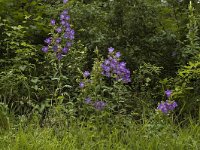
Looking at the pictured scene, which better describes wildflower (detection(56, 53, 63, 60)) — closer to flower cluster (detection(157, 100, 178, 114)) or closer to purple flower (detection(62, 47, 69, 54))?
purple flower (detection(62, 47, 69, 54))

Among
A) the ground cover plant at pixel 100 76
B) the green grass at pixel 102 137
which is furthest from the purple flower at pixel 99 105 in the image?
the green grass at pixel 102 137

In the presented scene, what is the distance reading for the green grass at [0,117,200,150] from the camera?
125 inches

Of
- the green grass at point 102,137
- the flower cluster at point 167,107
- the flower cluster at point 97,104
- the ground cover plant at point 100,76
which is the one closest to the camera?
the green grass at point 102,137

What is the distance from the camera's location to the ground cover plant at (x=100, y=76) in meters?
3.39

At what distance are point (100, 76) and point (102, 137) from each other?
1.87 feet

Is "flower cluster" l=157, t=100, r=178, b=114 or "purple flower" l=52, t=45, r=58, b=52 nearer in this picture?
"flower cluster" l=157, t=100, r=178, b=114

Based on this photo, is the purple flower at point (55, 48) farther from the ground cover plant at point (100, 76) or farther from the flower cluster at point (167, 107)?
the flower cluster at point (167, 107)

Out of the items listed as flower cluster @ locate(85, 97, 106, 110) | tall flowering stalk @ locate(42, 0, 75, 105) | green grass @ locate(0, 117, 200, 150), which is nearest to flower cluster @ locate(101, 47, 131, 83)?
flower cluster @ locate(85, 97, 106, 110)

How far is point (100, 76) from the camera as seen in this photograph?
3.74 m

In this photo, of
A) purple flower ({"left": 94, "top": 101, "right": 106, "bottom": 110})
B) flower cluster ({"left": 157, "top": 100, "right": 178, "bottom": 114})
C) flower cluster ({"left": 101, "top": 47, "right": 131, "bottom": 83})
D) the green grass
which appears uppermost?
flower cluster ({"left": 101, "top": 47, "right": 131, "bottom": 83})

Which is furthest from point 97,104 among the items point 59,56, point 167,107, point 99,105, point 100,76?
point 59,56

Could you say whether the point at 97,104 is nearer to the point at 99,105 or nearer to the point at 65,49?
the point at 99,105

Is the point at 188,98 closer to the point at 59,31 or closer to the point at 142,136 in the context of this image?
the point at 142,136

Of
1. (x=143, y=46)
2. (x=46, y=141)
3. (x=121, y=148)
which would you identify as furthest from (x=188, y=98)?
(x=46, y=141)
